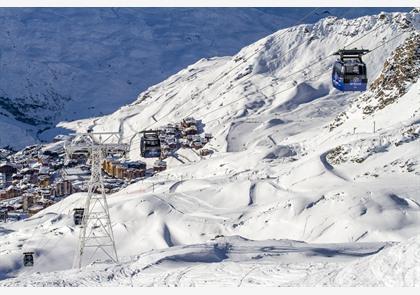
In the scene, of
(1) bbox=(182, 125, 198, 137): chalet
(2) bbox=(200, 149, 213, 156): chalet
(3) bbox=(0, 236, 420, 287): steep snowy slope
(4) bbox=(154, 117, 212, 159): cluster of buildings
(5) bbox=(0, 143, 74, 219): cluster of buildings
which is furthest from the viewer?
(1) bbox=(182, 125, 198, 137): chalet

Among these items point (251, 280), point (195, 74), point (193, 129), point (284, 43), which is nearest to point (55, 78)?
point (195, 74)

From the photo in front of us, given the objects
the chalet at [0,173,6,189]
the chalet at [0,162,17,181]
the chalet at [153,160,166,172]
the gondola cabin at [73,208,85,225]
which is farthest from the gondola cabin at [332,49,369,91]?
the chalet at [0,162,17,181]

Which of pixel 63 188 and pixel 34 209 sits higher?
pixel 63 188

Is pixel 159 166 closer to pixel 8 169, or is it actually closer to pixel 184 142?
pixel 184 142

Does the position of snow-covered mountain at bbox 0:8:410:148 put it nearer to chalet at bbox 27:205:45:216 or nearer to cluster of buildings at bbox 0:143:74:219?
cluster of buildings at bbox 0:143:74:219

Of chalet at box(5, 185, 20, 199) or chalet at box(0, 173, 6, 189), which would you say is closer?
chalet at box(5, 185, 20, 199)

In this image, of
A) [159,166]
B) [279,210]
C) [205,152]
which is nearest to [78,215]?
[279,210]

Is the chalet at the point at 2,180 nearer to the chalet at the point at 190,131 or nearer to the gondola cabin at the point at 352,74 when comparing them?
the chalet at the point at 190,131
